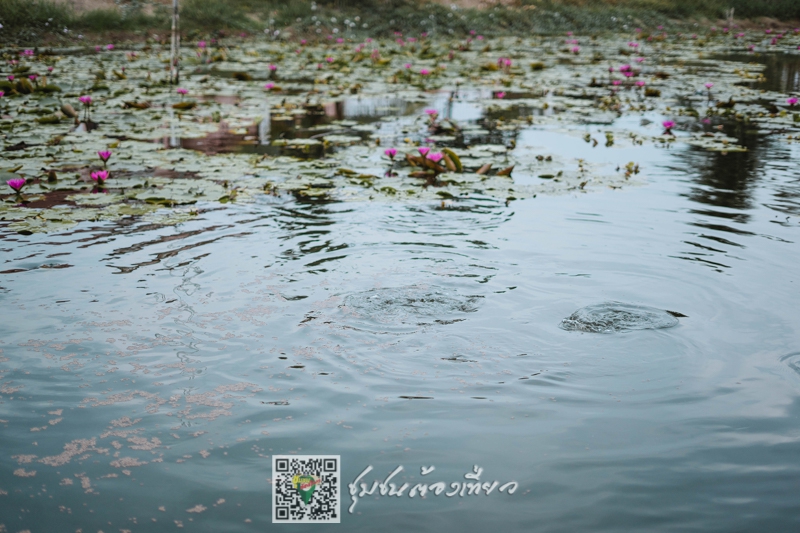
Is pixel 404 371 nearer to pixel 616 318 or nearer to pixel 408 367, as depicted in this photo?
pixel 408 367

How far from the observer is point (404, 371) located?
3.08 meters

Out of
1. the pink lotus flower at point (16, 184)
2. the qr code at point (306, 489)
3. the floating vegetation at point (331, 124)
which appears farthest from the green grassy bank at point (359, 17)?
the qr code at point (306, 489)

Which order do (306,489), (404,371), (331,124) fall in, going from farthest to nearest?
(331,124) → (404,371) → (306,489)

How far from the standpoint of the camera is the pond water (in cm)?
233

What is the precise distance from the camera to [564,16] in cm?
2292

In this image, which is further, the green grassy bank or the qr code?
the green grassy bank

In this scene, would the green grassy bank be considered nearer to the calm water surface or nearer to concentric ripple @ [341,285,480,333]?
the calm water surface

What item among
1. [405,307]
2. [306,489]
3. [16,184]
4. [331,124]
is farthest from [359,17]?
[306,489]

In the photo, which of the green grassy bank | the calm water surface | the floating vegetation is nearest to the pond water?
the calm water surface

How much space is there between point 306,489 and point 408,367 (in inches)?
35.3

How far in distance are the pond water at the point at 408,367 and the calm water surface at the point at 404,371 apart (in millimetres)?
12

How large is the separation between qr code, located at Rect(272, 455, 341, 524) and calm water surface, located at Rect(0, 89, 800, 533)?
0.04 meters

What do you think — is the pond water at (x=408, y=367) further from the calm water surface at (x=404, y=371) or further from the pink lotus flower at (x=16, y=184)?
the pink lotus flower at (x=16, y=184)

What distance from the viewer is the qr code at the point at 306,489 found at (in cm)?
228
